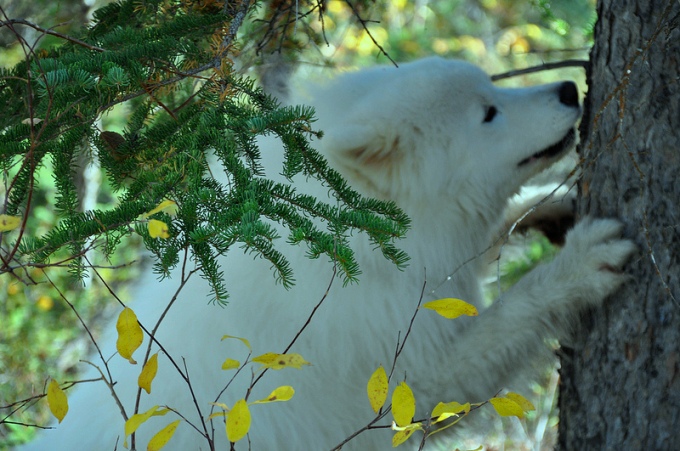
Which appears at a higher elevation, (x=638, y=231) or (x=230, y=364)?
(x=230, y=364)

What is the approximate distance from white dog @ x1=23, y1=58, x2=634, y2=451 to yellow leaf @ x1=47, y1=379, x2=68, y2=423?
809 millimetres

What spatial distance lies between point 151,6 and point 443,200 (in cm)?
150

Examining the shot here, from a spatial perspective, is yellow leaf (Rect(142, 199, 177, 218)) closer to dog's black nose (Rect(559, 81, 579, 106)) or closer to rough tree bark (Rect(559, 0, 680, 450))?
rough tree bark (Rect(559, 0, 680, 450))

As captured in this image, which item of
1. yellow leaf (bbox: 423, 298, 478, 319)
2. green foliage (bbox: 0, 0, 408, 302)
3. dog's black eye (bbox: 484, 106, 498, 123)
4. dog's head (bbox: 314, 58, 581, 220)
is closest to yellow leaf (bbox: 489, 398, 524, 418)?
yellow leaf (bbox: 423, 298, 478, 319)

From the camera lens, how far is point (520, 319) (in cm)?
323

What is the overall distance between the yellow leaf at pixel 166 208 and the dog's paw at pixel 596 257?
1622mm

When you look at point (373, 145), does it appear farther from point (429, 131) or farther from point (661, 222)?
point (661, 222)

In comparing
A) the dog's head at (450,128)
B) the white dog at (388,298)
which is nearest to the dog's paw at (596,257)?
the white dog at (388,298)

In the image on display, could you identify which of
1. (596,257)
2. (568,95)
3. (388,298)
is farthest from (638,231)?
(388,298)

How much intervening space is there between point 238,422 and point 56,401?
643 millimetres

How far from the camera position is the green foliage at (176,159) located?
2186mm

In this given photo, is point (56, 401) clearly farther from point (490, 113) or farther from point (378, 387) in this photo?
Answer: point (490, 113)

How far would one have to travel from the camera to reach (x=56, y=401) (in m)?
2.31

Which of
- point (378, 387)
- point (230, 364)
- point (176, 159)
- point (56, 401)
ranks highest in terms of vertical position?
point (176, 159)
